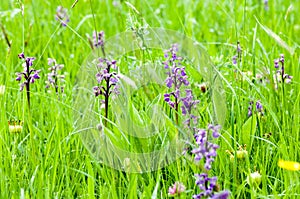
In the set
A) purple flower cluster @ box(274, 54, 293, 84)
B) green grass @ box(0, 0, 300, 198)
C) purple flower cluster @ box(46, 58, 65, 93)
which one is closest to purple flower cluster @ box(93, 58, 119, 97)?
green grass @ box(0, 0, 300, 198)

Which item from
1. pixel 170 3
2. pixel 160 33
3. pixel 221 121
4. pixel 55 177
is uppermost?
pixel 170 3

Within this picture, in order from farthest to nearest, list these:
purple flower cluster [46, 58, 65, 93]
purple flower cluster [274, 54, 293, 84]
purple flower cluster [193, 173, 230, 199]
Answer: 1. purple flower cluster [46, 58, 65, 93]
2. purple flower cluster [274, 54, 293, 84]
3. purple flower cluster [193, 173, 230, 199]

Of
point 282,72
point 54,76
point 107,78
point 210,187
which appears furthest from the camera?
point 54,76

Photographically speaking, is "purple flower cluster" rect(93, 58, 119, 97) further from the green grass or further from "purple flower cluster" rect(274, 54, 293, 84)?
"purple flower cluster" rect(274, 54, 293, 84)

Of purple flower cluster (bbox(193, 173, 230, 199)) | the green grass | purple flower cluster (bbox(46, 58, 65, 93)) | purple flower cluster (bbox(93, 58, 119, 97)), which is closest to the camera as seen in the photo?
purple flower cluster (bbox(193, 173, 230, 199))

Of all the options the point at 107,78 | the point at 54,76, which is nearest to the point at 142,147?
the point at 107,78

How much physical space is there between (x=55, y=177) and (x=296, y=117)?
0.88m

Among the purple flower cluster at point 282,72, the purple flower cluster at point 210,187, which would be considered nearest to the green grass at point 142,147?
the purple flower cluster at point 282,72

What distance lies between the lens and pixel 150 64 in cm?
221

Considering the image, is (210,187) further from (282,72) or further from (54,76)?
(54,76)

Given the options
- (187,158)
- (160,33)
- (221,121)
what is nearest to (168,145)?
(187,158)

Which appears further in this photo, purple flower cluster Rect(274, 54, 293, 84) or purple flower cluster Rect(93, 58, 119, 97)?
purple flower cluster Rect(274, 54, 293, 84)

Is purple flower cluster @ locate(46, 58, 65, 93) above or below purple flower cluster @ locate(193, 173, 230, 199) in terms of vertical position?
above

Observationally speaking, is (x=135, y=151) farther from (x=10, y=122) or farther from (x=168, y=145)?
(x=10, y=122)
